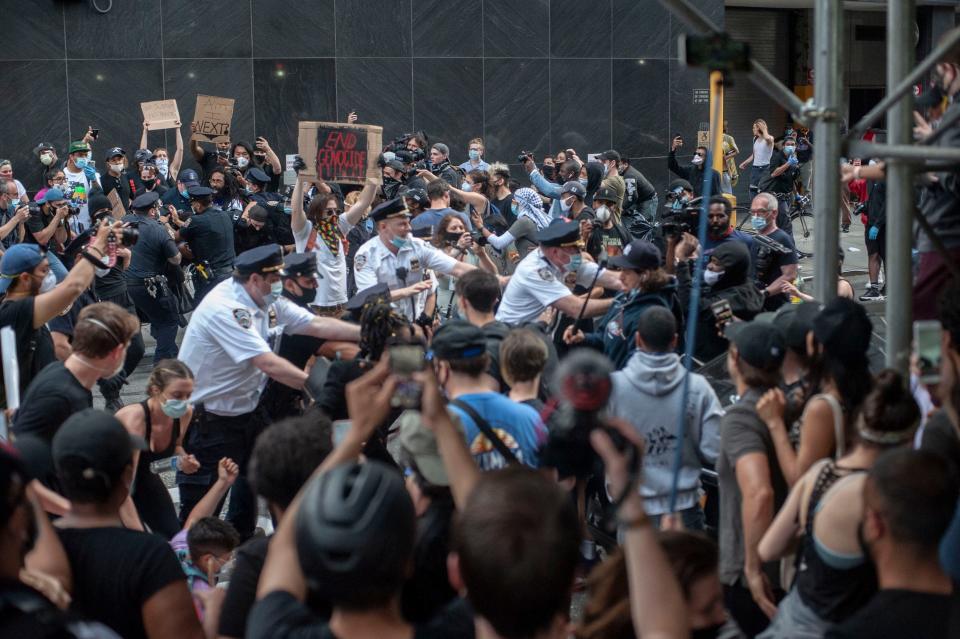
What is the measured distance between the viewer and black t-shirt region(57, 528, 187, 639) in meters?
3.32

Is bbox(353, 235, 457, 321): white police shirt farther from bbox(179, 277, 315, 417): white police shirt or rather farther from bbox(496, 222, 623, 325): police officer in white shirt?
bbox(179, 277, 315, 417): white police shirt

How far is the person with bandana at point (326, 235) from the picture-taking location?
9.70 metres

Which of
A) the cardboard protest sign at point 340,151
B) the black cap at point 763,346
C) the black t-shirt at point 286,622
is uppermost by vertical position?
the cardboard protest sign at point 340,151

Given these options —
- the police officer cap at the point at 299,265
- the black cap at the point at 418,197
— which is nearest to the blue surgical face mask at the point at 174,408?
the police officer cap at the point at 299,265

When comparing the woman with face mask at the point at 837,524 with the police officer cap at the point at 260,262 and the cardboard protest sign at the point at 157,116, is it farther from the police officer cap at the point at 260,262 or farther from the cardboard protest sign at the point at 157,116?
the cardboard protest sign at the point at 157,116

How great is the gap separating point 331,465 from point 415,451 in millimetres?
907

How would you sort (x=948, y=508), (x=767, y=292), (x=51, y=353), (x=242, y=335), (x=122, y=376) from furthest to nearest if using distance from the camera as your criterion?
(x=122, y=376)
(x=767, y=292)
(x=51, y=353)
(x=242, y=335)
(x=948, y=508)

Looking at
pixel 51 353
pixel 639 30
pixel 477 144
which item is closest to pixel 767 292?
pixel 51 353

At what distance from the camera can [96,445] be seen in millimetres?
3498

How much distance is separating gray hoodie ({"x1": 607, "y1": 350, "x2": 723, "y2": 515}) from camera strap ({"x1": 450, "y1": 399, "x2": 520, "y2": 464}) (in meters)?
1.14

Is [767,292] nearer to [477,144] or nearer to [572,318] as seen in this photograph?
[572,318]

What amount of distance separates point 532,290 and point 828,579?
4733 mm

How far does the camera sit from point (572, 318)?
26.4 feet

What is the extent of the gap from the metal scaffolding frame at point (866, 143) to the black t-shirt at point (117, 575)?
2498 millimetres
